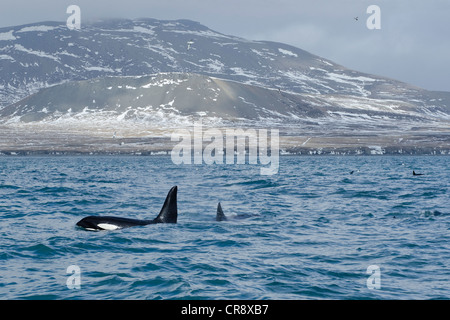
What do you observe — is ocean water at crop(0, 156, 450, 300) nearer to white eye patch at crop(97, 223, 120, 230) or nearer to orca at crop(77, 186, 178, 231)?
orca at crop(77, 186, 178, 231)

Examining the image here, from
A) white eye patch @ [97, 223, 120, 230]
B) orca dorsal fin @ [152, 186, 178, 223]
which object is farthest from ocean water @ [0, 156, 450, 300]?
orca dorsal fin @ [152, 186, 178, 223]

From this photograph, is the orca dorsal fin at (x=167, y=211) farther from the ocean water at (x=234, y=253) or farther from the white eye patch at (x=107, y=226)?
the white eye patch at (x=107, y=226)

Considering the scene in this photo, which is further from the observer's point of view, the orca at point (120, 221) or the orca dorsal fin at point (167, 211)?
the orca dorsal fin at point (167, 211)

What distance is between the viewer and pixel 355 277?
763 inches

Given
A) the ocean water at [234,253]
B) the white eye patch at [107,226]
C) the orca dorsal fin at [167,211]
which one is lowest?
the ocean water at [234,253]

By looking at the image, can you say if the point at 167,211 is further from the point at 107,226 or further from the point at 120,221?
the point at 107,226

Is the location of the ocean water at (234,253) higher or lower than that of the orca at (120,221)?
lower

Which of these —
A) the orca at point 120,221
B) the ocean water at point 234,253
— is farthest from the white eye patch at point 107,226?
the ocean water at point 234,253

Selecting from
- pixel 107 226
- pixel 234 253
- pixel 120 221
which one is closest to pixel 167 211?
pixel 120 221

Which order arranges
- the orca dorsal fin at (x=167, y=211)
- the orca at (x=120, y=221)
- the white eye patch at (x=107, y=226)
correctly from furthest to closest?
the orca dorsal fin at (x=167, y=211) → the orca at (x=120, y=221) → the white eye patch at (x=107, y=226)
